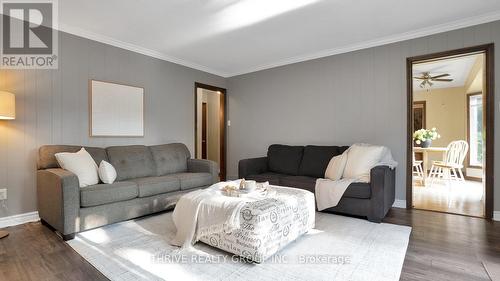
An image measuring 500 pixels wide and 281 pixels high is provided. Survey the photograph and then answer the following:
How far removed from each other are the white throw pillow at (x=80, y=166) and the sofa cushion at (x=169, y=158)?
0.96 m

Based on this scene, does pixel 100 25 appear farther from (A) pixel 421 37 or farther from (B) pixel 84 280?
(A) pixel 421 37

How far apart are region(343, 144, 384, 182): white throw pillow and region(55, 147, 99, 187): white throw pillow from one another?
3131 millimetres

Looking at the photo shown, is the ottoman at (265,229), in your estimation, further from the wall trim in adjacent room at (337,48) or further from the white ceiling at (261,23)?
the wall trim in adjacent room at (337,48)

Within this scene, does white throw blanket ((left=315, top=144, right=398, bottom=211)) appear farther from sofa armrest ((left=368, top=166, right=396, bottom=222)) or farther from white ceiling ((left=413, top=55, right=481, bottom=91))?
white ceiling ((left=413, top=55, right=481, bottom=91))

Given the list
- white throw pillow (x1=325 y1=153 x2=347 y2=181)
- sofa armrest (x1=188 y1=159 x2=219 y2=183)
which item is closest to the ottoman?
white throw pillow (x1=325 y1=153 x2=347 y2=181)

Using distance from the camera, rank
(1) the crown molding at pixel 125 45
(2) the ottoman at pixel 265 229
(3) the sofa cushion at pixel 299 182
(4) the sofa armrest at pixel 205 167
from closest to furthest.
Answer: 1. (2) the ottoman at pixel 265 229
2. (1) the crown molding at pixel 125 45
3. (3) the sofa cushion at pixel 299 182
4. (4) the sofa armrest at pixel 205 167

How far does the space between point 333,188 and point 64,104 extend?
3628 millimetres

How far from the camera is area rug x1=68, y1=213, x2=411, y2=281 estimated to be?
181cm

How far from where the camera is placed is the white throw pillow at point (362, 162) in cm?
316

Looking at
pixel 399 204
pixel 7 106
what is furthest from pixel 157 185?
pixel 399 204

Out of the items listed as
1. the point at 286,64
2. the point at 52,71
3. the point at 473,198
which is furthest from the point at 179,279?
the point at 473,198

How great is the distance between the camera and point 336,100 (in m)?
4.15

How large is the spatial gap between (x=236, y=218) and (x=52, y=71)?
3075mm

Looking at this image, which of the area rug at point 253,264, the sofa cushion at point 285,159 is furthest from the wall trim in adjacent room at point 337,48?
the area rug at point 253,264
